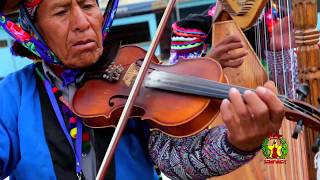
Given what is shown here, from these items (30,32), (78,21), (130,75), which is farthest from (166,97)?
(30,32)

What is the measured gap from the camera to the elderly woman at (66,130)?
121 centimetres

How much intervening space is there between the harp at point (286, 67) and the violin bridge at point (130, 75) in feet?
1.66

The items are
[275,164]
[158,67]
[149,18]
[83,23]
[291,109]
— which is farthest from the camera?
[149,18]

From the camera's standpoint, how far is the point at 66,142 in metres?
1.24

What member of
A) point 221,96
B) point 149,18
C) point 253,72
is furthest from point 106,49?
point 149,18

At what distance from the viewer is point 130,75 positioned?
1.36 metres

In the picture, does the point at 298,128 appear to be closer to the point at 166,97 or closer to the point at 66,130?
the point at 166,97

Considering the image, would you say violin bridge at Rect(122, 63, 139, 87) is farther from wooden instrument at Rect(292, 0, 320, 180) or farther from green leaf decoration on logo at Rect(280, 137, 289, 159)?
green leaf decoration on logo at Rect(280, 137, 289, 159)

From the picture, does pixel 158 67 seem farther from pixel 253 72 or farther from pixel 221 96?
pixel 253 72

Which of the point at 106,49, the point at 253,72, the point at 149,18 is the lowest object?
the point at 149,18

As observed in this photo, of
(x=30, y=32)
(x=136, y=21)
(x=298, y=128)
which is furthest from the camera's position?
(x=136, y=21)

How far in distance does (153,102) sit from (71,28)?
0.28m

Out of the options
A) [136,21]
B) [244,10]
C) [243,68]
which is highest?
[244,10]

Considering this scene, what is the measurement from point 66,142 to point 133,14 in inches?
207
